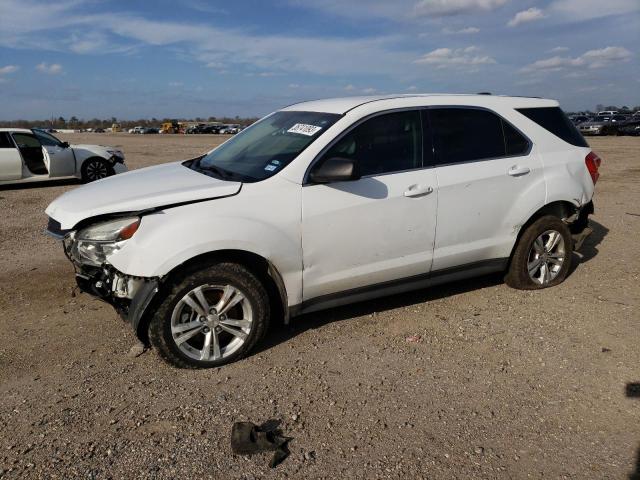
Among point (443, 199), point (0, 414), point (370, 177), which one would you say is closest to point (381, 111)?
point (370, 177)

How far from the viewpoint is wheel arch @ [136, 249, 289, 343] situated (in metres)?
3.52

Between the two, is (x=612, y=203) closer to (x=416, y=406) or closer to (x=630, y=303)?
(x=630, y=303)

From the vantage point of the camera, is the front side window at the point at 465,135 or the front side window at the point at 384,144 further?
the front side window at the point at 465,135

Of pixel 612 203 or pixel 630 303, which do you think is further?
pixel 612 203

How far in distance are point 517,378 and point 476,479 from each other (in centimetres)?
114

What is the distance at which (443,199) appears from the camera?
4336mm

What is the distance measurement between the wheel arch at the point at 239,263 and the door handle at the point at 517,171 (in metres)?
2.32

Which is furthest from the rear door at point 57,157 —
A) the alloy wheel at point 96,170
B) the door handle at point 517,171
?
the door handle at point 517,171

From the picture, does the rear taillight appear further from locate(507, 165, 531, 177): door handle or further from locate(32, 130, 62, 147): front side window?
locate(32, 130, 62, 147): front side window

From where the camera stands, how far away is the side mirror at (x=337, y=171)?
3.70 meters

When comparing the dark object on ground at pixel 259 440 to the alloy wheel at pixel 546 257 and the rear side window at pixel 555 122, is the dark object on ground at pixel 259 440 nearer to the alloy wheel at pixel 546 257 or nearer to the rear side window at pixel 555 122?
the alloy wheel at pixel 546 257

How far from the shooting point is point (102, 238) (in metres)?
3.56

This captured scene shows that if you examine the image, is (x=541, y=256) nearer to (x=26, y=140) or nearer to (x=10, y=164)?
(x=10, y=164)

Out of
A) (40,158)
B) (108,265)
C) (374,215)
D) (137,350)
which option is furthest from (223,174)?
(40,158)
